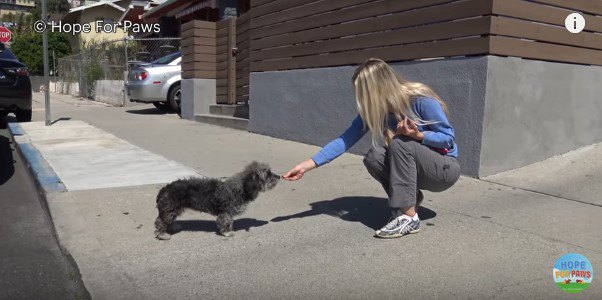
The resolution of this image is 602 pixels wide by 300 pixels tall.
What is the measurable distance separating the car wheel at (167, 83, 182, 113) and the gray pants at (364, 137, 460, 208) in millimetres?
10588

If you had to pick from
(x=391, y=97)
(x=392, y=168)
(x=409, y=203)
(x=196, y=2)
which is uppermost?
(x=196, y=2)

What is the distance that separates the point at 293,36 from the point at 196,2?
10.4 metres

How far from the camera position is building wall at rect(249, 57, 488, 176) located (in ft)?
18.4

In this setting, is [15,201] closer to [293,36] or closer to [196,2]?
[293,36]

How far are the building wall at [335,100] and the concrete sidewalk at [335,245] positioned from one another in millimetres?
672

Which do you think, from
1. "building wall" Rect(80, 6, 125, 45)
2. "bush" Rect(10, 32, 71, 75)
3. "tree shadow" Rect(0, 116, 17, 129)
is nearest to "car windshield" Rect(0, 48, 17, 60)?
"tree shadow" Rect(0, 116, 17, 129)

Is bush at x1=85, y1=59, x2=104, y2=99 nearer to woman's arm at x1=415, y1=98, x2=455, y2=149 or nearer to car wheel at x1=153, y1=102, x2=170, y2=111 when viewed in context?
car wheel at x1=153, y1=102, x2=170, y2=111

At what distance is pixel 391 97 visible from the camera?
3.76 metres

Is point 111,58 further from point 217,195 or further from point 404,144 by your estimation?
point 404,144

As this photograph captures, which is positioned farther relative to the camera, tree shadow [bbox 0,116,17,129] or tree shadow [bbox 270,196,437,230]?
tree shadow [bbox 0,116,17,129]

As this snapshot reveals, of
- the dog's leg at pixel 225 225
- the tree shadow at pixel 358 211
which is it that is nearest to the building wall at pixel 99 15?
the tree shadow at pixel 358 211

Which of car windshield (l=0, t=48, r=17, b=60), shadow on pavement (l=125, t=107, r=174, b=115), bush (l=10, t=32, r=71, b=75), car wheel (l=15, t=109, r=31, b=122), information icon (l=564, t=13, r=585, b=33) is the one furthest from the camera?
bush (l=10, t=32, r=71, b=75)

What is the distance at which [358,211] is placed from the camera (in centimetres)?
→ 469

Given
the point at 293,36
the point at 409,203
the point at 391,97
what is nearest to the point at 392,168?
the point at 409,203
